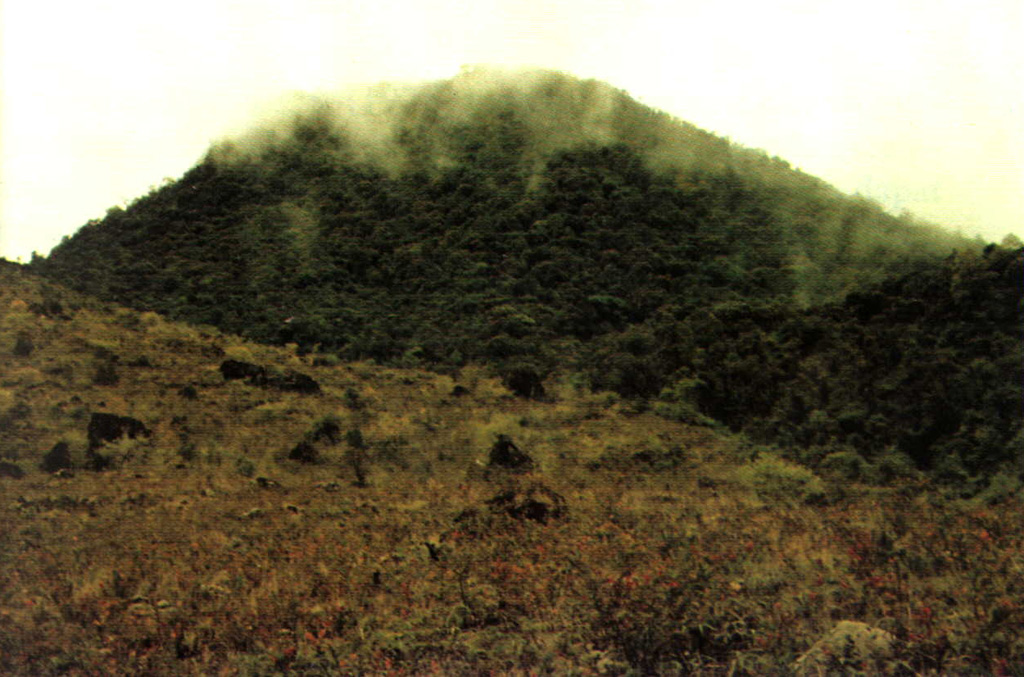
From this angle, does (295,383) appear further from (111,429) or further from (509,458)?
(509,458)

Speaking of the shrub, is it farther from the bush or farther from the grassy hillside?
the bush

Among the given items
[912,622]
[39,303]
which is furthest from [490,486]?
[39,303]

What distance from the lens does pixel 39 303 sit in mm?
23078

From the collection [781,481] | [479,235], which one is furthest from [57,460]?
[479,235]

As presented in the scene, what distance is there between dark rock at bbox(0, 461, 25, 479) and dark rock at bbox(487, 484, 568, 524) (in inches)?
330

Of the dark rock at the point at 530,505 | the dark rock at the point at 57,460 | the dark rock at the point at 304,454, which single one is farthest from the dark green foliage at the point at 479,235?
the dark rock at the point at 530,505

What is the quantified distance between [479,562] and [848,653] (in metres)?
2.82

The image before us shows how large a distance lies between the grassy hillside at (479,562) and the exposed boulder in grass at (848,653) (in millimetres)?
23

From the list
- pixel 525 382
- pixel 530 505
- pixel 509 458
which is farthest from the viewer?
pixel 525 382

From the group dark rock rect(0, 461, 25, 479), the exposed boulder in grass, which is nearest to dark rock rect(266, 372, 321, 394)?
dark rock rect(0, 461, 25, 479)

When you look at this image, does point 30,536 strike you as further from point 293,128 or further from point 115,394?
point 293,128

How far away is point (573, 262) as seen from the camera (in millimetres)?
31688

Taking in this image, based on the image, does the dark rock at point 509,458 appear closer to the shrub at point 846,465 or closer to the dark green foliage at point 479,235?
the shrub at point 846,465

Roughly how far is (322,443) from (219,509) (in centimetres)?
546
